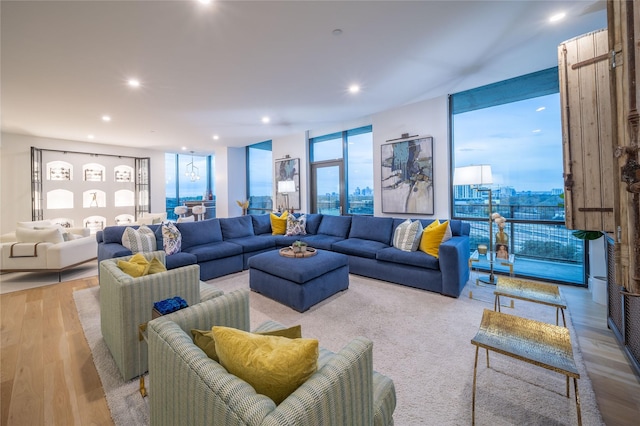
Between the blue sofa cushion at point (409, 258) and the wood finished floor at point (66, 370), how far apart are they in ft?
4.47

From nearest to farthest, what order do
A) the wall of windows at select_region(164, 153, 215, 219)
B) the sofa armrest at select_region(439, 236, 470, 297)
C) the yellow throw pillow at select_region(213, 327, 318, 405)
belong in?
the yellow throw pillow at select_region(213, 327, 318, 405) → the sofa armrest at select_region(439, 236, 470, 297) → the wall of windows at select_region(164, 153, 215, 219)

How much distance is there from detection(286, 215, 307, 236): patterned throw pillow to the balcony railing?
3029mm

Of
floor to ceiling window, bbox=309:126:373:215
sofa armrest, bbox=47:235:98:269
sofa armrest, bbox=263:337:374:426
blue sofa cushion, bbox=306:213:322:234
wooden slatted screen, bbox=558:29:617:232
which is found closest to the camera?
sofa armrest, bbox=263:337:374:426

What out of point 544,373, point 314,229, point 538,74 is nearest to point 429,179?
point 538,74

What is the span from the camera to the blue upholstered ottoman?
9.21ft

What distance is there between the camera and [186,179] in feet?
31.4

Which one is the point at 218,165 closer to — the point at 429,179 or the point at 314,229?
the point at 314,229

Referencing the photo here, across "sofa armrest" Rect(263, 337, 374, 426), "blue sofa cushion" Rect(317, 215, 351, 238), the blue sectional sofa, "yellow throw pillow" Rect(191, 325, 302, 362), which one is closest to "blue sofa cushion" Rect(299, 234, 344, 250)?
the blue sectional sofa

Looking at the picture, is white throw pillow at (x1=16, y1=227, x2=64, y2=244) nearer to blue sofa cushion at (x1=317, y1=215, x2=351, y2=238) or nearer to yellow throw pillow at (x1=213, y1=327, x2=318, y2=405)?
blue sofa cushion at (x1=317, y1=215, x2=351, y2=238)

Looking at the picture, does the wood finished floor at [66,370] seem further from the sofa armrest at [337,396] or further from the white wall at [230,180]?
the white wall at [230,180]

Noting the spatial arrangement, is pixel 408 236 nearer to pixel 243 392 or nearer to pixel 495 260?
pixel 495 260

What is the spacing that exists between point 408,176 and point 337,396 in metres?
4.28

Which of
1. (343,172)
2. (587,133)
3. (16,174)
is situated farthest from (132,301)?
(16,174)

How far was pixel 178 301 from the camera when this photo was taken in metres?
1.62
